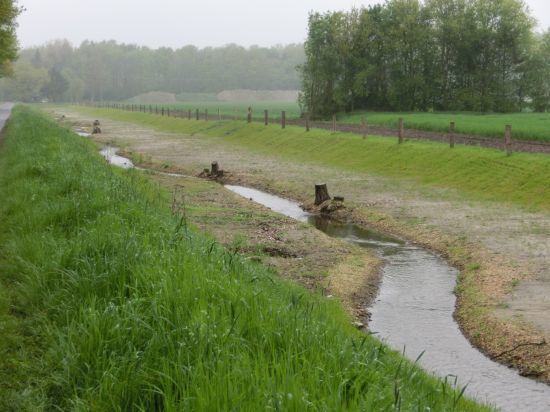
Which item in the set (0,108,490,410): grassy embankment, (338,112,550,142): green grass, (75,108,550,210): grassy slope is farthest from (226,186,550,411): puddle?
(338,112,550,142): green grass

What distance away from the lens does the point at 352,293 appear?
11.8m

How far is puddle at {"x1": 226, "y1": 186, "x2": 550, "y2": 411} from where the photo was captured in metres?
7.95

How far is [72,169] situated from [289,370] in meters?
11.2

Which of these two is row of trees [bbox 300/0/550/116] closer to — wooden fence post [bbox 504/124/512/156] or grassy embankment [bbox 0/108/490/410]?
wooden fence post [bbox 504/124/512/156]

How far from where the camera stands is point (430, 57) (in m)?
54.8

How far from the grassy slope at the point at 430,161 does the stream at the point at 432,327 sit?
5625 millimetres

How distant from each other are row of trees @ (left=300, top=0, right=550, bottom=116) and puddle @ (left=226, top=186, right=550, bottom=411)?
41.5 meters

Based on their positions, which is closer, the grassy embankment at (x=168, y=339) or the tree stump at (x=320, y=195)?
the grassy embankment at (x=168, y=339)

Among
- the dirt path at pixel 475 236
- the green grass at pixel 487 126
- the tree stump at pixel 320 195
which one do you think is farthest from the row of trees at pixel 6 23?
the green grass at pixel 487 126

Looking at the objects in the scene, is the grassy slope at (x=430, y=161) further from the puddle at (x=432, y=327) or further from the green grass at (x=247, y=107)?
the green grass at (x=247, y=107)

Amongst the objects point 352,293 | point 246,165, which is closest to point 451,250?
point 352,293

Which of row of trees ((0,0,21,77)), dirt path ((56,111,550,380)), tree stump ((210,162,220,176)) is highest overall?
row of trees ((0,0,21,77))

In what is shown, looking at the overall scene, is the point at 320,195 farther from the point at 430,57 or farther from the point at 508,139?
the point at 430,57

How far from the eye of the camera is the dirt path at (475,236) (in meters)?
9.71
